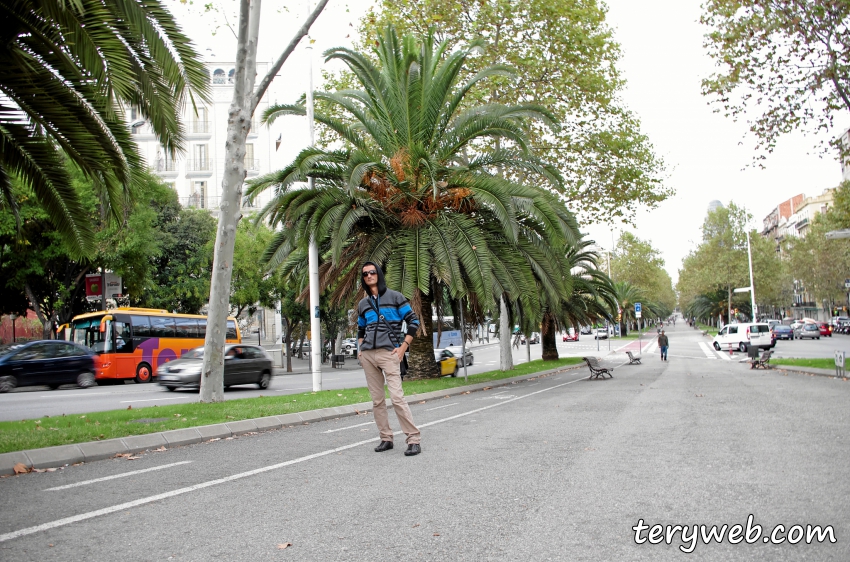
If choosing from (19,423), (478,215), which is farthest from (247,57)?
(478,215)

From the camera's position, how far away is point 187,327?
32.7m

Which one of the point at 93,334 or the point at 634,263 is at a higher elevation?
the point at 634,263

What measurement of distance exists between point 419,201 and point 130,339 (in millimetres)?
17575

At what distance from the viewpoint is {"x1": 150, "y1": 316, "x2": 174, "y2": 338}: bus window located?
102 feet

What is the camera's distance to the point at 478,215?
20422 mm

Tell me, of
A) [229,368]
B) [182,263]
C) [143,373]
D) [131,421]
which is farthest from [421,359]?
[182,263]

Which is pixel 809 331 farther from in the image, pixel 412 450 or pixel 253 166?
pixel 412 450

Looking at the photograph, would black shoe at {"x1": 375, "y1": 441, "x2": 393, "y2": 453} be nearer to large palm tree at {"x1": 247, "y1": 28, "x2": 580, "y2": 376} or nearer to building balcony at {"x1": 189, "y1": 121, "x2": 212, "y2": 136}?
large palm tree at {"x1": 247, "y1": 28, "x2": 580, "y2": 376}

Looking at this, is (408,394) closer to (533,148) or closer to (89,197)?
(533,148)

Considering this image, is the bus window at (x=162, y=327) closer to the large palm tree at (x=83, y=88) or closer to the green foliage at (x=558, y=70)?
the green foliage at (x=558, y=70)

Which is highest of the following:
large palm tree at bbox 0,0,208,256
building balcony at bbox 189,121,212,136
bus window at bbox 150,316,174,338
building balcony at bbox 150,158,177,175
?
building balcony at bbox 189,121,212,136

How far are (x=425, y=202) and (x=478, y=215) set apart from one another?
205 cm

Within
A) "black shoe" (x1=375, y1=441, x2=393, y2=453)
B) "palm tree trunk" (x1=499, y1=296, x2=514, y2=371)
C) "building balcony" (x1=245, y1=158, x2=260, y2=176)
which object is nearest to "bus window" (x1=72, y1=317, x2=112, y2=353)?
"palm tree trunk" (x1=499, y1=296, x2=514, y2=371)

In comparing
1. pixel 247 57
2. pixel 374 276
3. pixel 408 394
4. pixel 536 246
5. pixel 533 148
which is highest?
pixel 533 148
